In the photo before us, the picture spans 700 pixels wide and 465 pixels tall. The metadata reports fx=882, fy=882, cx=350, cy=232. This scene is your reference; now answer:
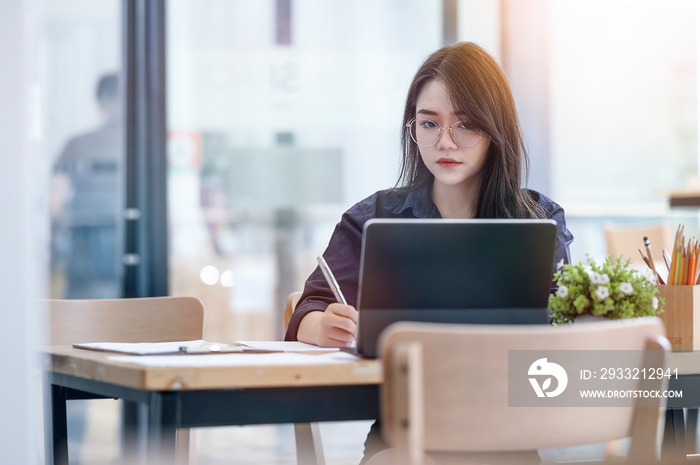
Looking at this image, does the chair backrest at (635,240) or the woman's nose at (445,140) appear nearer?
the woman's nose at (445,140)

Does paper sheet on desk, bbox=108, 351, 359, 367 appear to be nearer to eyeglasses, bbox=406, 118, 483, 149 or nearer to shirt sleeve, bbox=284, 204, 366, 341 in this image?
shirt sleeve, bbox=284, 204, 366, 341

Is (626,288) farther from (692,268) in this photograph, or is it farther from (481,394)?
(481,394)

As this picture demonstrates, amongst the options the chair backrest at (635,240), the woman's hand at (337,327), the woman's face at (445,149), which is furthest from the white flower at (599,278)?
the chair backrest at (635,240)

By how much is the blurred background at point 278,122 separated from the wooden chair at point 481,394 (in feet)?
9.49

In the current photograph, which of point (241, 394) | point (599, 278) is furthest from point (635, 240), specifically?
point (241, 394)

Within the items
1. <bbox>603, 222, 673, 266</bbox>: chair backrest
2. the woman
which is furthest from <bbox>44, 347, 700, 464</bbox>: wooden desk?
<bbox>603, 222, 673, 266</bbox>: chair backrest

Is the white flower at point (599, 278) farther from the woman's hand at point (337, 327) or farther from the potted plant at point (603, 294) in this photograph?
the woman's hand at point (337, 327)

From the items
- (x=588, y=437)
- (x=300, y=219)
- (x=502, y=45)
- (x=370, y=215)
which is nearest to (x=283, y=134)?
(x=300, y=219)

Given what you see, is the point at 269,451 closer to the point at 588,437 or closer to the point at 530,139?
the point at 530,139

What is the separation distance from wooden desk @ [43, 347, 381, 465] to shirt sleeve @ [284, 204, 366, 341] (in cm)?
62

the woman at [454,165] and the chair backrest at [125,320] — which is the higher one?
the woman at [454,165]

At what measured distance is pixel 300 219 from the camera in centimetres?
417

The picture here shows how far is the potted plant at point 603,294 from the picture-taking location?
1419 millimetres

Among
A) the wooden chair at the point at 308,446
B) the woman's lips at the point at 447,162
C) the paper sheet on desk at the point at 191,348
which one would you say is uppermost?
the woman's lips at the point at 447,162
